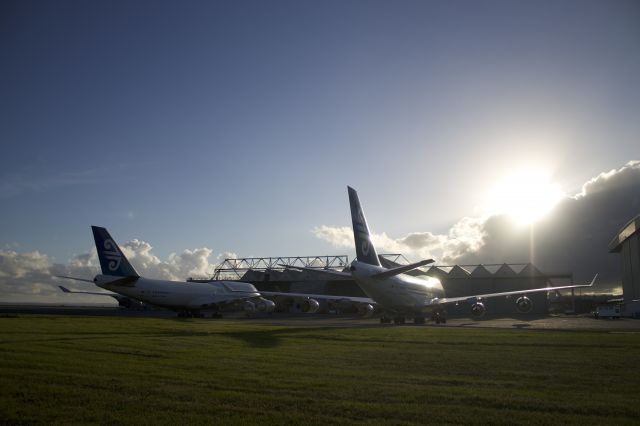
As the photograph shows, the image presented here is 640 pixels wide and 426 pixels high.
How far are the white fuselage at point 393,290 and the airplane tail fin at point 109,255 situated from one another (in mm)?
26091

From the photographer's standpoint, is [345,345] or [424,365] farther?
[345,345]

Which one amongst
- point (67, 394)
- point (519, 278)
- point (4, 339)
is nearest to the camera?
point (67, 394)

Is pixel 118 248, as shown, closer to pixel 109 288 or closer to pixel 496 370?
pixel 109 288

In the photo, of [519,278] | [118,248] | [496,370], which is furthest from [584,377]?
[519,278]

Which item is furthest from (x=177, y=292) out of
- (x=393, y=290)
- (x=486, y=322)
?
(x=486, y=322)

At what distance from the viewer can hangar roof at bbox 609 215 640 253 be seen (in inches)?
2775

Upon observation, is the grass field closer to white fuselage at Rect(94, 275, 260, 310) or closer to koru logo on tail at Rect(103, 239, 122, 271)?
koru logo on tail at Rect(103, 239, 122, 271)

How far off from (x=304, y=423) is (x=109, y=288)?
4638 centimetres

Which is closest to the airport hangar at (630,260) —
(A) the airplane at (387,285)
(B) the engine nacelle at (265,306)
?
(A) the airplane at (387,285)

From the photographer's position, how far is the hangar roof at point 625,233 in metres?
70.5

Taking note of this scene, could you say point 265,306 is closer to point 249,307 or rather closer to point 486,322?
point 249,307

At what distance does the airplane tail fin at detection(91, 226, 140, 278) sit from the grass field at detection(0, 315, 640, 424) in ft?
108

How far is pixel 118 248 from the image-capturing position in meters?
48.6

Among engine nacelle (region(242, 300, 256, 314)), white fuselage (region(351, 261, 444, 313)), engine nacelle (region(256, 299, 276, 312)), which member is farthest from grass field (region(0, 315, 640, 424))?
engine nacelle (region(256, 299, 276, 312))
